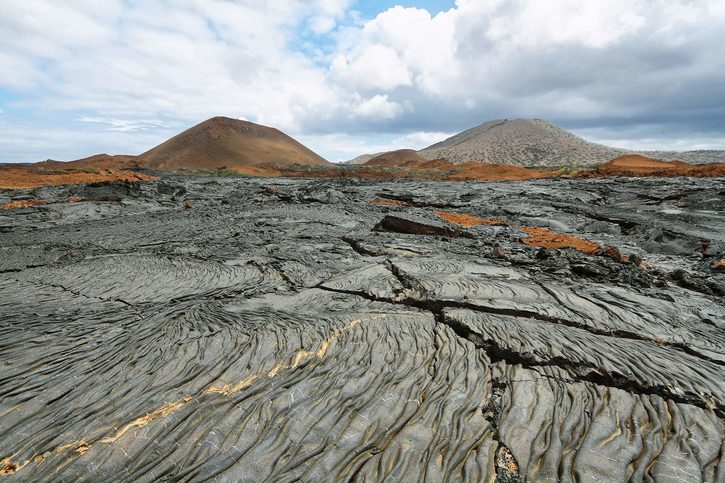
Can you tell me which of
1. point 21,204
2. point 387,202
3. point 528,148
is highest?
point 528,148

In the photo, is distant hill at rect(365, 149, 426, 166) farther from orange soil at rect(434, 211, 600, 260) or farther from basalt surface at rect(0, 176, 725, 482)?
basalt surface at rect(0, 176, 725, 482)

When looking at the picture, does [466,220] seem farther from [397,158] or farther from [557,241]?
[397,158]

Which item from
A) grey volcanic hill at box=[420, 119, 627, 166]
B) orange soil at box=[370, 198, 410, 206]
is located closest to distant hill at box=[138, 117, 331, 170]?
grey volcanic hill at box=[420, 119, 627, 166]

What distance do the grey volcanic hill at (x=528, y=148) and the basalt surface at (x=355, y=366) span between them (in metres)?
62.1

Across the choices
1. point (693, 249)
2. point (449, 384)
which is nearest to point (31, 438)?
point (449, 384)

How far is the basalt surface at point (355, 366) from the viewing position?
2.60 metres

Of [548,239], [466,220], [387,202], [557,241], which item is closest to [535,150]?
[387,202]

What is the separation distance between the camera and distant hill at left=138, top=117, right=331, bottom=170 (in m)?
59.5

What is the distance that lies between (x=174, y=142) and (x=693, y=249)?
75.1 m

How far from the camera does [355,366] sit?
3537mm

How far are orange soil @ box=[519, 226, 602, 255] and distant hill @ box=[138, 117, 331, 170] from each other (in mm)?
47021

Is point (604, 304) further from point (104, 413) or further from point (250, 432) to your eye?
point (104, 413)

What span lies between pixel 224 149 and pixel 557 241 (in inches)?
2494

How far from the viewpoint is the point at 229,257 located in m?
6.61
